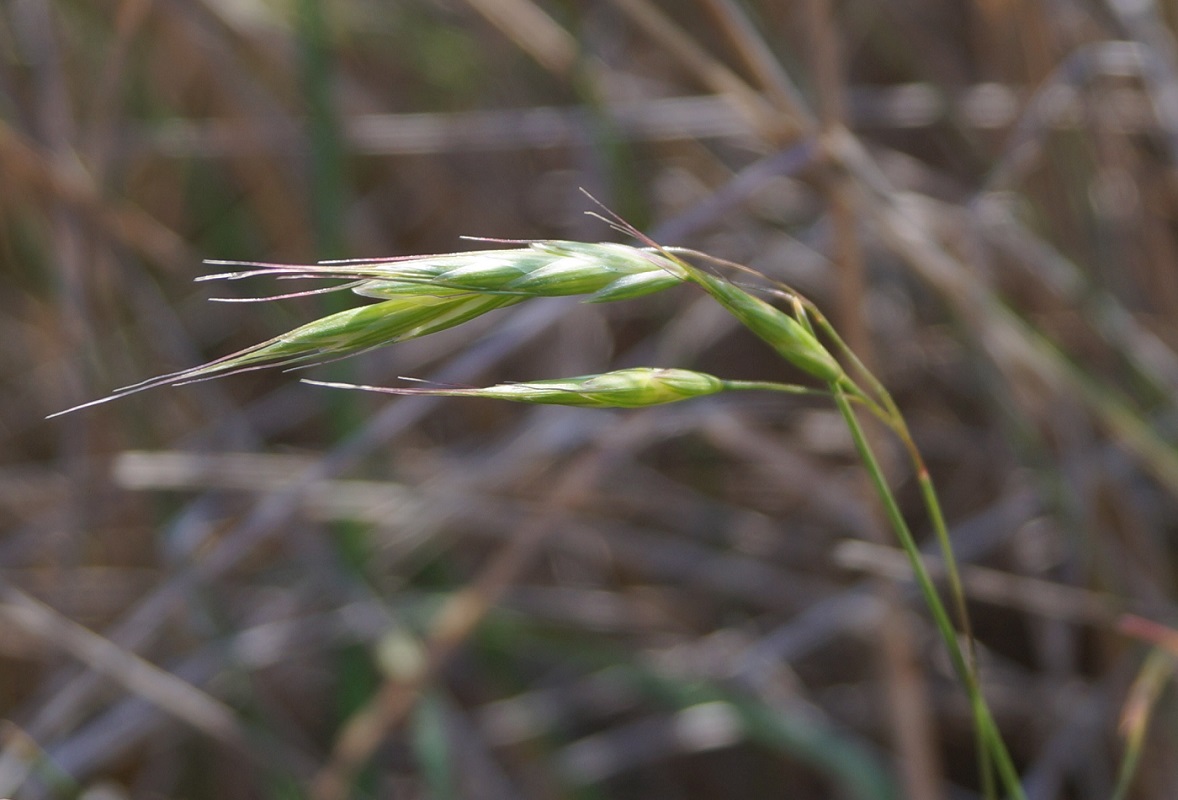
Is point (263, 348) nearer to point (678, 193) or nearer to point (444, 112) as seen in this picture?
point (678, 193)

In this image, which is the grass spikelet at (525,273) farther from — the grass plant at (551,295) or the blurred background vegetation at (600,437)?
the blurred background vegetation at (600,437)

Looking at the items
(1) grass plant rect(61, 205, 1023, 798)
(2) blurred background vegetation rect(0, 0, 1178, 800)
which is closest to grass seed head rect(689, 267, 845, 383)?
(1) grass plant rect(61, 205, 1023, 798)

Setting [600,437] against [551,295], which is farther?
[600,437]

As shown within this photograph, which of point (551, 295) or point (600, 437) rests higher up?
point (551, 295)

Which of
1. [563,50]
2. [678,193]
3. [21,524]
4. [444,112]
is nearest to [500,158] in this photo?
[444,112]

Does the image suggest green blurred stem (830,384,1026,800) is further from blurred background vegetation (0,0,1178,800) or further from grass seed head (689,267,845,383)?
blurred background vegetation (0,0,1178,800)

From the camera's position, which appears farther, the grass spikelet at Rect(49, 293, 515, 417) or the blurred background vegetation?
the blurred background vegetation

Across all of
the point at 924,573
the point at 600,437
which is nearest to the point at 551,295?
the point at 924,573

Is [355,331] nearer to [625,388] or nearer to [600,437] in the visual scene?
[625,388]
